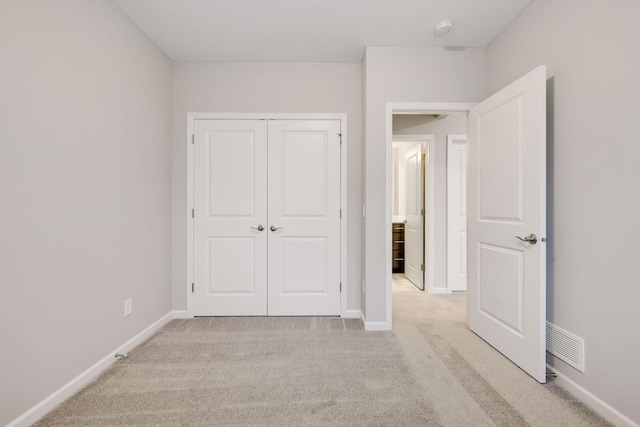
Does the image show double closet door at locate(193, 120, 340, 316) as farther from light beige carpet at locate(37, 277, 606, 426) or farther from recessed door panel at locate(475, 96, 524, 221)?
recessed door panel at locate(475, 96, 524, 221)

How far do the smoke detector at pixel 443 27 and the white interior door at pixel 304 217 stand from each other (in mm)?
1144

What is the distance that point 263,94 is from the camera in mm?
3002

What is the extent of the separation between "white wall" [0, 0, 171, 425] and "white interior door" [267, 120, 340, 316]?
1.13 meters

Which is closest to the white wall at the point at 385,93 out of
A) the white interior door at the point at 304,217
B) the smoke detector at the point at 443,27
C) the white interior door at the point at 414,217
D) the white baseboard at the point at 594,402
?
the smoke detector at the point at 443,27

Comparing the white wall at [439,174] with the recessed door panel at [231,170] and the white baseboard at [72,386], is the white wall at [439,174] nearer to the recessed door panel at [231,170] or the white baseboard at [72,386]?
the recessed door panel at [231,170]

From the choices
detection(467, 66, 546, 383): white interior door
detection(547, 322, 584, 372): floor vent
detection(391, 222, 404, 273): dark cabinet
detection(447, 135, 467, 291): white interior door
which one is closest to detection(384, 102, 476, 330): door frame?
detection(467, 66, 546, 383): white interior door

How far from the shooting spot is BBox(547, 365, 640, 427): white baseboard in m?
1.49

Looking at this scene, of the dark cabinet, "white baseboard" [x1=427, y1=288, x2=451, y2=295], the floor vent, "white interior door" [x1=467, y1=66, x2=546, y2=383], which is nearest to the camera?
the floor vent

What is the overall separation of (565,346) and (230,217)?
9.31ft

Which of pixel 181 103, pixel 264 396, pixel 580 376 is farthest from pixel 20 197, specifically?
pixel 580 376

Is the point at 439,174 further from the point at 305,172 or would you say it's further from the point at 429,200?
the point at 305,172

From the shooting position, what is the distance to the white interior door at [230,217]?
301 cm

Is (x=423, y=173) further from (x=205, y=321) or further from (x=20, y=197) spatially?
(x=20, y=197)

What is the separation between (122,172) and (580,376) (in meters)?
3.34
